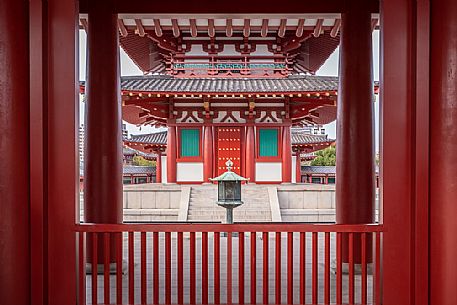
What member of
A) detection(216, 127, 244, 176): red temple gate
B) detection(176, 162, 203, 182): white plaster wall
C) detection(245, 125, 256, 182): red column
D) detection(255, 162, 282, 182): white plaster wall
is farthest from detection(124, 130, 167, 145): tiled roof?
detection(255, 162, 282, 182): white plaster wall

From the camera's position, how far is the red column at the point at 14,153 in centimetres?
303

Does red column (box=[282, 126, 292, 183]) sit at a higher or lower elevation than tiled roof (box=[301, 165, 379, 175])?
higher

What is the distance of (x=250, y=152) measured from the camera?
13.9 metres

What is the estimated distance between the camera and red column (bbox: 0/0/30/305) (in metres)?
3.03

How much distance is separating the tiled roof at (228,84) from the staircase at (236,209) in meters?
2.98

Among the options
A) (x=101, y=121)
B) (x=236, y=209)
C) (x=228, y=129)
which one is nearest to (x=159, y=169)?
(x=228, y=129)

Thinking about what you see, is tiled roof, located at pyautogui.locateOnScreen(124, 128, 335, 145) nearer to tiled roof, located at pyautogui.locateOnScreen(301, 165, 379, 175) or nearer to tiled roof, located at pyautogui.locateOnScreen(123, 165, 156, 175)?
tiled roof, located at pyautogui.locateOnScreen(301, 165, 379, 175)

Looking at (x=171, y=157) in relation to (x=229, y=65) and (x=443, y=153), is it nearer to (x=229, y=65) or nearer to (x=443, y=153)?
(x=229, y=65)

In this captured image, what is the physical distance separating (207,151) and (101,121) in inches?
325

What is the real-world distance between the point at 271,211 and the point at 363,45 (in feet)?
21.3

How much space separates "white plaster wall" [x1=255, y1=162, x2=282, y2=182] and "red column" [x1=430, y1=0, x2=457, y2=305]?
416 inches

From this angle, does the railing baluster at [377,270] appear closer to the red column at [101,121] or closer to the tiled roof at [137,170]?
the red column at [101,121]

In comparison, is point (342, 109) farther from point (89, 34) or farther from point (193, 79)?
point (193, 79)

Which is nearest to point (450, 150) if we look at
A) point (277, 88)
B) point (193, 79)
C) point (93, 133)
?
point (93, 133)
